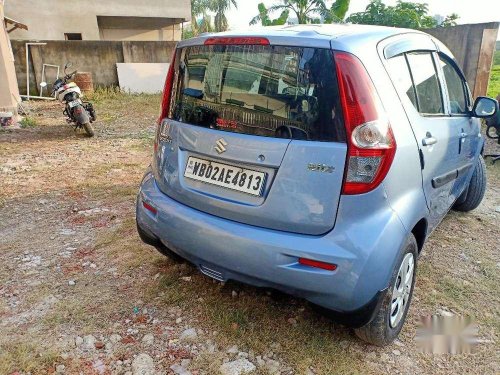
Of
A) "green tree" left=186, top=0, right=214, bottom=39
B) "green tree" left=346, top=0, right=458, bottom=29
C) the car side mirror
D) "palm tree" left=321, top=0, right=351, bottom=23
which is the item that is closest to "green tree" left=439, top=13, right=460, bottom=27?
"green tree" left=346, top=0, right=458, bottom=29

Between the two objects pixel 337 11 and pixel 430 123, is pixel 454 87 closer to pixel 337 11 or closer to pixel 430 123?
pixel 430 123

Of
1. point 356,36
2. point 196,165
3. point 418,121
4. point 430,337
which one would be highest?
point 356,36

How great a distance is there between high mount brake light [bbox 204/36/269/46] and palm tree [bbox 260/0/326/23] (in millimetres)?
15072

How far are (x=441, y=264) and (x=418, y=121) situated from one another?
1.39 metres

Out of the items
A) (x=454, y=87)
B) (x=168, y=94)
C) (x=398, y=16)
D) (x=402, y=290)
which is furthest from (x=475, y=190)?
(x=398, y=16)

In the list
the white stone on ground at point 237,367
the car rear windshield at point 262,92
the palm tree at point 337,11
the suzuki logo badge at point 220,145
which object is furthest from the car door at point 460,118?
the palm tree at point 337,11

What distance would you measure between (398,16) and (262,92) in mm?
16871

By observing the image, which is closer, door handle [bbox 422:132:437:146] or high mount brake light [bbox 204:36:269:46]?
high mount brake light [bbox 204:36:269:46]

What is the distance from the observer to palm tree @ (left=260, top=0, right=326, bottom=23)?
15.4 meters

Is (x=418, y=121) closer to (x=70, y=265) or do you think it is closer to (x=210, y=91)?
(x=210, y=91)

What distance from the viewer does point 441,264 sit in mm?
2887

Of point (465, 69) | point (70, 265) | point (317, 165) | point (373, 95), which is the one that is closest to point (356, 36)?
point (373, 95)

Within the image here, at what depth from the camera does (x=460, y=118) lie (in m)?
2.71

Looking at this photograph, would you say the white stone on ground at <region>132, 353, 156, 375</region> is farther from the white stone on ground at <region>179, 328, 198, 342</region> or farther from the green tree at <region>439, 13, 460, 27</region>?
the green tree at <region>439, 13, 460, 27</region>
